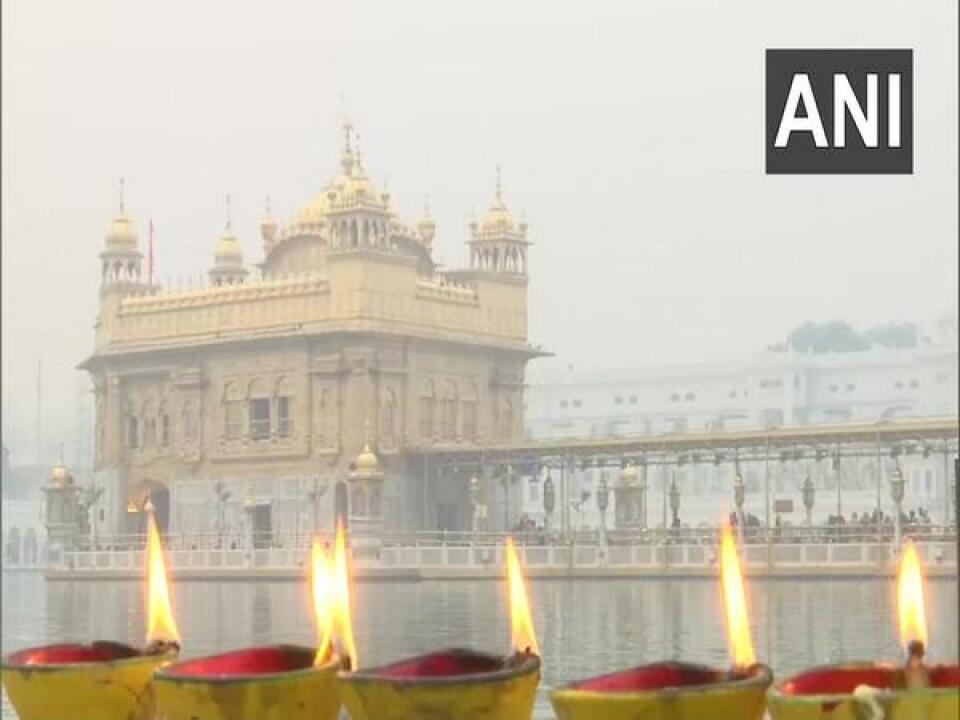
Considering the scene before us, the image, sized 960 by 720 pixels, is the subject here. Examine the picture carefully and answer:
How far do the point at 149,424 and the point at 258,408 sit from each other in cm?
281

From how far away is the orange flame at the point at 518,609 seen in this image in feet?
8.25

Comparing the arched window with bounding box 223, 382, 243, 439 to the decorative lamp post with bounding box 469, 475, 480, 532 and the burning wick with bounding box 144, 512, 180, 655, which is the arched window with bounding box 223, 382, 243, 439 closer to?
the decorative lamp post with bounding box 469, 475, 480, 532

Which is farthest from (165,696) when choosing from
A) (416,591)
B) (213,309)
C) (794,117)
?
(213,309)

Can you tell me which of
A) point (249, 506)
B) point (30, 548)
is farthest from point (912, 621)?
point (30, 548)

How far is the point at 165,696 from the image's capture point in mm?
2482

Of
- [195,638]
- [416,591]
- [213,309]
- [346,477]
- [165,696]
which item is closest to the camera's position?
[165,696]

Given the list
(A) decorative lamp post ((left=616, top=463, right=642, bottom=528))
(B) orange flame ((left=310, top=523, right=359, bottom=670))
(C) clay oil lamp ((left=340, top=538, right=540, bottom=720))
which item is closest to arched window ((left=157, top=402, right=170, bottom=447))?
(A) decorative lamp post ((left=616, top=463, right=642, bottom=528))

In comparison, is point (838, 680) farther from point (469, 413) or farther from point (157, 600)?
point (469, 413)

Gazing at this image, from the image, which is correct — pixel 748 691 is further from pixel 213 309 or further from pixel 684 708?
pixel 213 309

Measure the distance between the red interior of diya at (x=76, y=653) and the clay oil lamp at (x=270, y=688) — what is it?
0.75 feet

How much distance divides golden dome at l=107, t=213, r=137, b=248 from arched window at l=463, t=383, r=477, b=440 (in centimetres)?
677

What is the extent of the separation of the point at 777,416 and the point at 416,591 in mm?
22736

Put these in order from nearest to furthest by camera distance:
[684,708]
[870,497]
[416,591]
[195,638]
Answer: [684,708]
[195,638]
[416,591]
[870,497]

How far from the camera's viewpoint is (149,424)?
121ft
